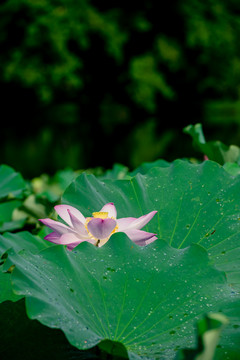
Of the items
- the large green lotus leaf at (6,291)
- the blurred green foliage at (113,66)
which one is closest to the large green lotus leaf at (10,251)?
the large green lotus leaf at (6,291)

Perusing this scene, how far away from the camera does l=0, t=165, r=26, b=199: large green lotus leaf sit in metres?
1.43

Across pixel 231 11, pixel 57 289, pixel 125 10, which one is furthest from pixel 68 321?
pixel 231 11

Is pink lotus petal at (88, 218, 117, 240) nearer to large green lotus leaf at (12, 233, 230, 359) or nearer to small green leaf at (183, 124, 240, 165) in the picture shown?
large green lotus leaf at (12, 233, 230, 359)

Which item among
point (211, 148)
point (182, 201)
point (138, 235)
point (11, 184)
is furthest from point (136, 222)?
point (11, 184)

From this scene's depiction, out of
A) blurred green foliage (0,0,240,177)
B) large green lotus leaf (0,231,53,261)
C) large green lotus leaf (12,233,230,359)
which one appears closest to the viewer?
large green lotus leaf (12,233,230,359)

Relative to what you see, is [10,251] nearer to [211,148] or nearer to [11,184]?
[211,148]

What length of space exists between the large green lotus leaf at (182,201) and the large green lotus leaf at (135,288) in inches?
5.2

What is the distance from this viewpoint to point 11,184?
4.80 feet

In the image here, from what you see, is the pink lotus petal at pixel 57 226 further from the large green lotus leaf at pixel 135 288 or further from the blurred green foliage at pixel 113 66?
the blurred green foliage at pixel 113 66

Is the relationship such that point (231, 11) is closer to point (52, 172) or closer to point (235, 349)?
point (52, 172)

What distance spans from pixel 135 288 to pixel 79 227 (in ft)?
0.43

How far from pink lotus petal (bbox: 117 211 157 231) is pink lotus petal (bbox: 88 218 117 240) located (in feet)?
0.14

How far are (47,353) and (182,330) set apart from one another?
0.17 meters

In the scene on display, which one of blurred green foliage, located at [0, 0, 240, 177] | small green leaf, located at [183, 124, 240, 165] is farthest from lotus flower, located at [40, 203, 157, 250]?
blurred green foliage, located at [0, 0, 240, 177]
